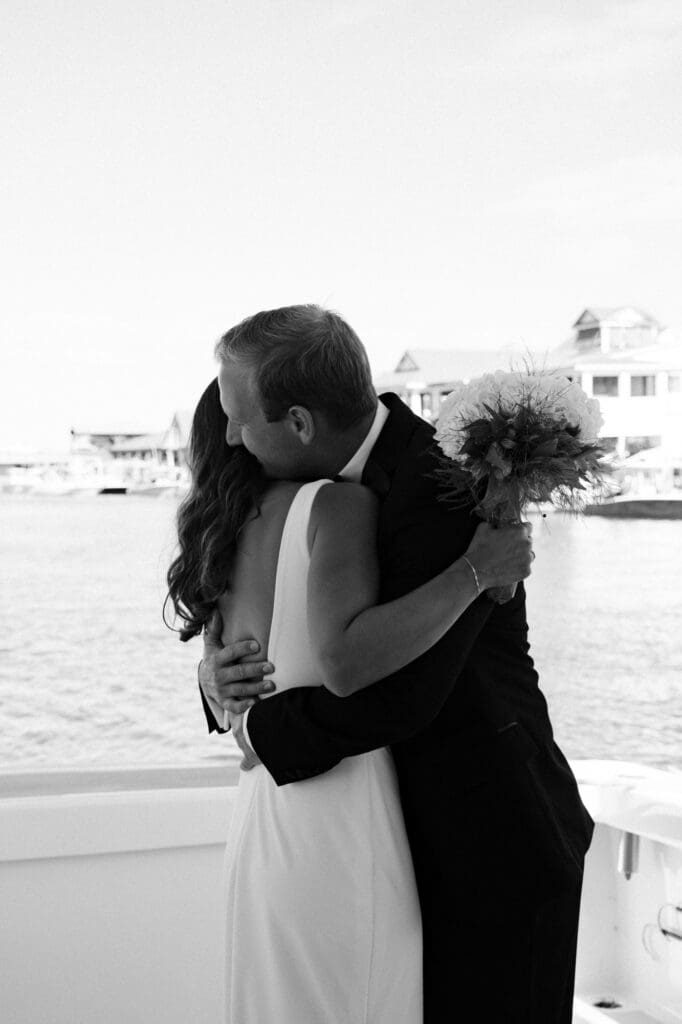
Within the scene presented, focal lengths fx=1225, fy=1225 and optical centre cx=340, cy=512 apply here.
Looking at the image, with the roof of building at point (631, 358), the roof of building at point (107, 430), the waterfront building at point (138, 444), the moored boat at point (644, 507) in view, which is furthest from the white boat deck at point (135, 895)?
the roof of building at point (107, 430)

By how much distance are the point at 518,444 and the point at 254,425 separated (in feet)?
0.88

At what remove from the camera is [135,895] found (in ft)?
6.97

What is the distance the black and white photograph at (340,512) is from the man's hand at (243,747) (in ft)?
0.05

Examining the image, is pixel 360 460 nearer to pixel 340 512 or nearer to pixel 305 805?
pixel 340 512

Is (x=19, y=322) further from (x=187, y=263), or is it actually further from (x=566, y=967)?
(x=566, y=967)

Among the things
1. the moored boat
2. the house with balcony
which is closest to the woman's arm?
the house with balcony

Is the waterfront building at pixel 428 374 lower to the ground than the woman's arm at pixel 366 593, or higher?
higher

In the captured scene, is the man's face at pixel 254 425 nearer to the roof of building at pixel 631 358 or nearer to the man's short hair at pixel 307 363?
the man's short hair at pixel 307 363

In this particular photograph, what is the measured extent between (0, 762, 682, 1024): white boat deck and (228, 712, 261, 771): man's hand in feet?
2.82

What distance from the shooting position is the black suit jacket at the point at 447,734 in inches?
45.7

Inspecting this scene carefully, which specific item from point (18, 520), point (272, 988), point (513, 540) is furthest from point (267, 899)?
point (18, 520)

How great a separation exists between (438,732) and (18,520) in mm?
19845

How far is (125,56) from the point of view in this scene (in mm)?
19359

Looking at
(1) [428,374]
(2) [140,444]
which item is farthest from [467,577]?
(2) [140,444]
